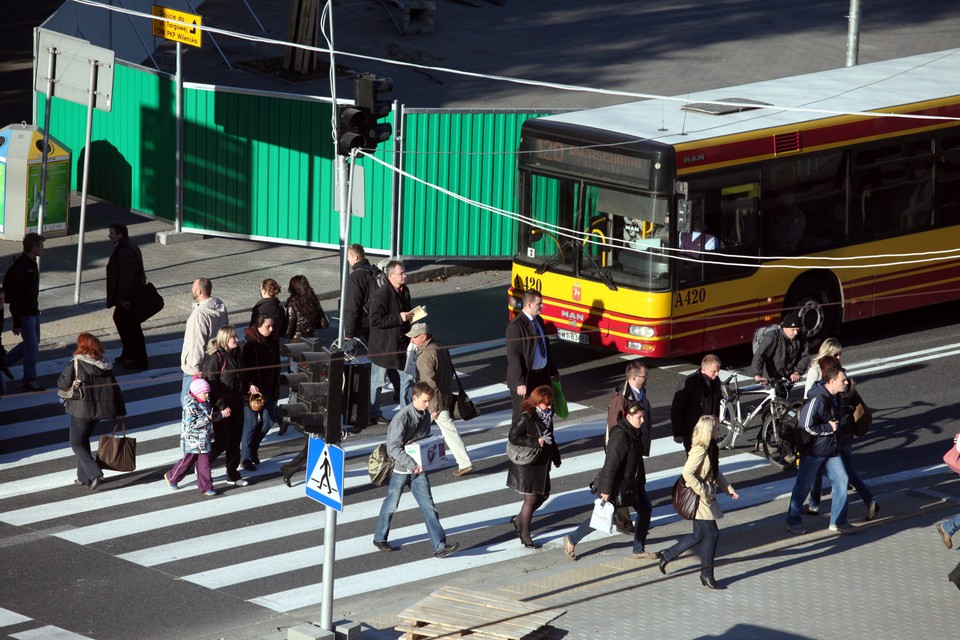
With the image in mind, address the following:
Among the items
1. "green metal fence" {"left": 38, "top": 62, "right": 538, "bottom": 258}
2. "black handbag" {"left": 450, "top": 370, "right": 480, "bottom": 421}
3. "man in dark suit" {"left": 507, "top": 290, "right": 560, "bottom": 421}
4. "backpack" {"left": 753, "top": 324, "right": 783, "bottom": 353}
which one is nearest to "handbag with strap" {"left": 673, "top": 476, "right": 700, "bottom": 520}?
"man in dark suit" {"left": 507, "top": 290, "right": 560, "bottom": 421}

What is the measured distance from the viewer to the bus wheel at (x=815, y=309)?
57.8 feet

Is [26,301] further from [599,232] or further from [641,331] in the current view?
[641,331]

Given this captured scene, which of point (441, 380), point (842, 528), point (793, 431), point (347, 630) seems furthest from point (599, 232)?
point (347, 630)

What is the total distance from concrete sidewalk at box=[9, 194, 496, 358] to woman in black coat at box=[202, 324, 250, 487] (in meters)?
4.87

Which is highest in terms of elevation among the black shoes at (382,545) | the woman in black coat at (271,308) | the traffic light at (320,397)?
the traffic light at (320,397)

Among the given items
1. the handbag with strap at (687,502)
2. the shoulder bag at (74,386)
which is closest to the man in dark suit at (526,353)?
the handbag with strap at (687,502)

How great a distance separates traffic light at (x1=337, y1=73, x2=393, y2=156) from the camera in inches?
448

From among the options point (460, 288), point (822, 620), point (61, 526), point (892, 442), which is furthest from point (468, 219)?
point (822, 620)

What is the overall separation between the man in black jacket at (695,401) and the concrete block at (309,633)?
430cm

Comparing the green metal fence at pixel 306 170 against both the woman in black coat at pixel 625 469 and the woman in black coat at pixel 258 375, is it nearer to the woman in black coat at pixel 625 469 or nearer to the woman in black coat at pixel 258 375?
the woman in black coat at pixel 258 375

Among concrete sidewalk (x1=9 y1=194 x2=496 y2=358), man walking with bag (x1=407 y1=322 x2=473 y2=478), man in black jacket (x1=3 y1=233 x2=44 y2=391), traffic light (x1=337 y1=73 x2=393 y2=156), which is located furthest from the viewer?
concrete sidewalk (x1=9 y1=194 x2=496 y2=358)

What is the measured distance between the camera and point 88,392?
43.0 feet

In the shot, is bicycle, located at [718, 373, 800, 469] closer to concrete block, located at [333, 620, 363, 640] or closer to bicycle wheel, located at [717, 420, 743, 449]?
bicycle wheel, located at [717, 420, 743, 449]

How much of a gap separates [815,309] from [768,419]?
3627mm
